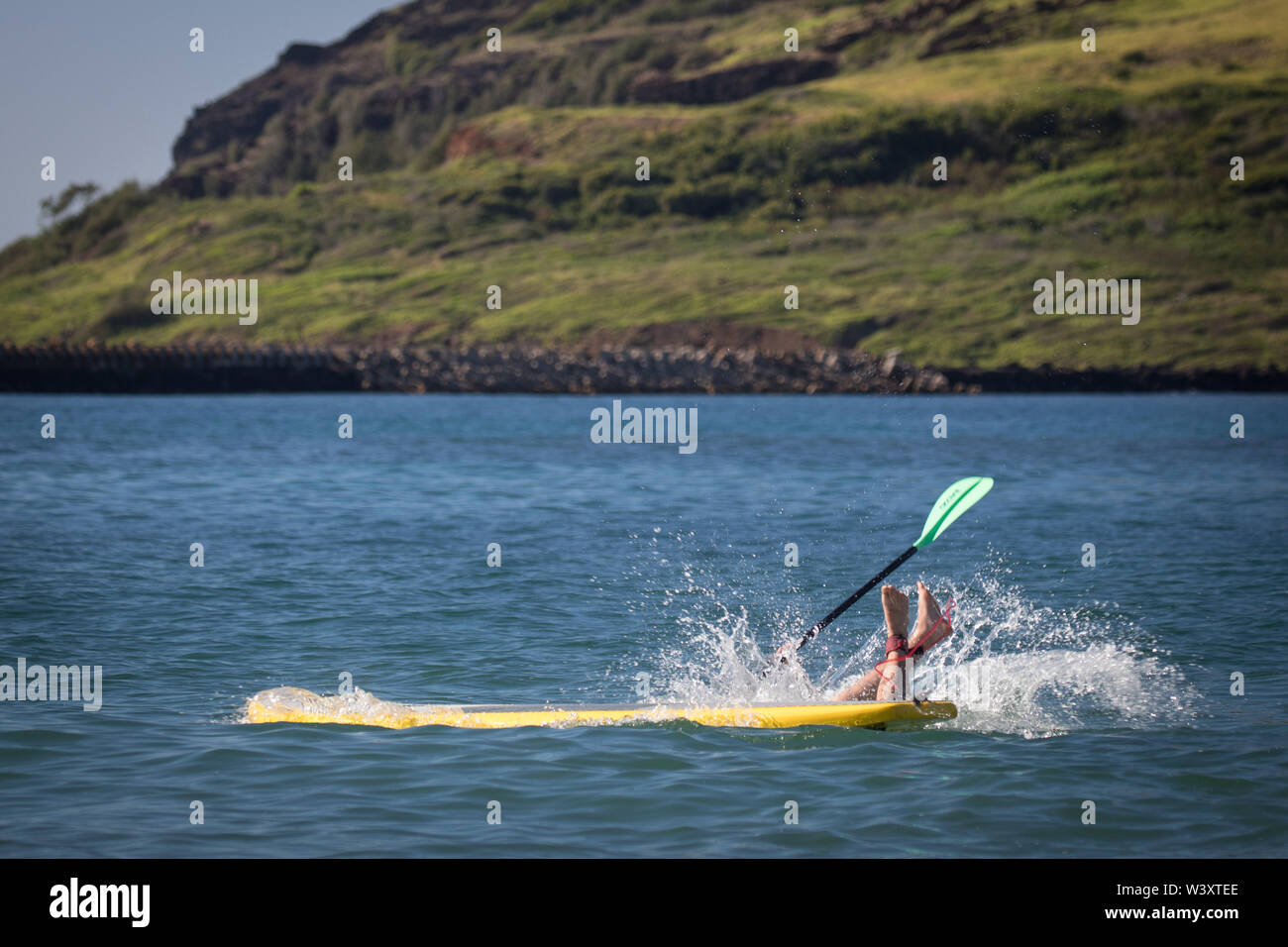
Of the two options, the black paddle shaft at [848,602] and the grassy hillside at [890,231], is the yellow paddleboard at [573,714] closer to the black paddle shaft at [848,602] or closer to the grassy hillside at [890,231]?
the black paddle shaft at [848,602]

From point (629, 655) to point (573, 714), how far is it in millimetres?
4385

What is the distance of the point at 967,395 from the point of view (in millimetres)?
113625

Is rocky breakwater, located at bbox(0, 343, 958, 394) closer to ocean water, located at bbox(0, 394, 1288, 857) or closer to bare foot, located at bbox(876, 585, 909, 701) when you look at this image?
ocean water, located at bbox(0, 394, 1288, 857)

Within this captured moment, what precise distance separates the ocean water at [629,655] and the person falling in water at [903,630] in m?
0.65

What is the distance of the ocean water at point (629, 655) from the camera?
1179 cm

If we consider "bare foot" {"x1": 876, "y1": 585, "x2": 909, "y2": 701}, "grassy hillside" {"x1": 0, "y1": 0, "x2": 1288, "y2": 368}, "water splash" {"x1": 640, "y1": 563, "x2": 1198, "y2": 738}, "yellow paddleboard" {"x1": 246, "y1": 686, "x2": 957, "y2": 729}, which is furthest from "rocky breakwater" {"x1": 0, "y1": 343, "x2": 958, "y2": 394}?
"bare foot" {"x1": 876, "y1": 585, "x2": 909, "y2": 701}

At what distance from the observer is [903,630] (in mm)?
14070

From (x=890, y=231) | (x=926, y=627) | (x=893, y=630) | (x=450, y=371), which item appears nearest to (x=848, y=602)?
(x=893, y=630)

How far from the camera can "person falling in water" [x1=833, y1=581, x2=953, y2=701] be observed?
13.9 meters

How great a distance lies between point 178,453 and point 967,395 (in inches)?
2938

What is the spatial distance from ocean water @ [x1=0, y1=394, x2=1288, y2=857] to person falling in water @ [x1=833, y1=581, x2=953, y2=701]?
0.65 m

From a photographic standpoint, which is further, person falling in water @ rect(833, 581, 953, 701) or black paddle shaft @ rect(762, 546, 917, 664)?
black paddle shaft @ rect(762, 546, 917, 664)

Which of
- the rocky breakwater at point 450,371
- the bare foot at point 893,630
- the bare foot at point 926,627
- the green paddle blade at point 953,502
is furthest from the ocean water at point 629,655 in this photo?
the rocky breakwater at point 450,371

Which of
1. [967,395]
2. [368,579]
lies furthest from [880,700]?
[967,395]
